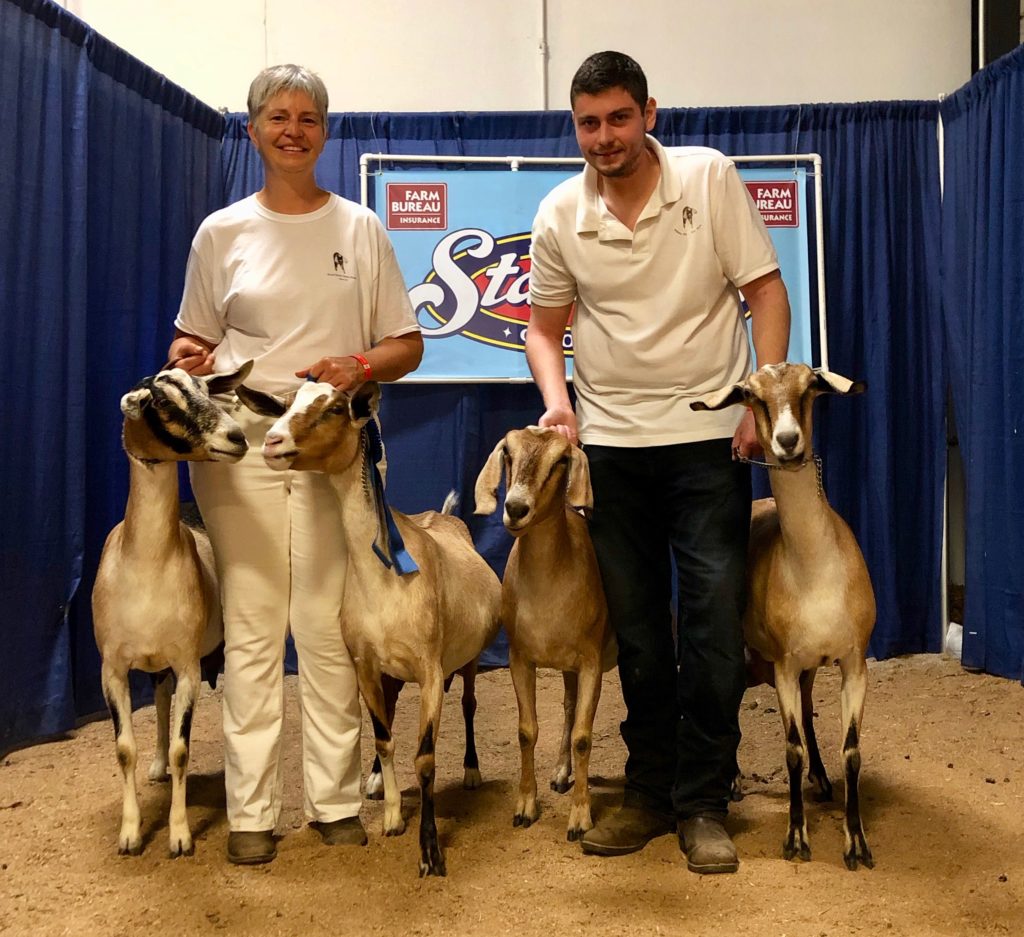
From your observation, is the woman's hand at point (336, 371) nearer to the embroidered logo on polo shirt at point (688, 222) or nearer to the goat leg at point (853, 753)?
the embroidered logo on polo shirt at point (688, 222)

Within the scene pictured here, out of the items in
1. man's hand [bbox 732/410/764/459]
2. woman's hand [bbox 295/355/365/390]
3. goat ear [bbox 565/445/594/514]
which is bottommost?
goat ear [bbox 565/445/594/514]

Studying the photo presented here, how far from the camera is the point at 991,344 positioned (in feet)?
18.4

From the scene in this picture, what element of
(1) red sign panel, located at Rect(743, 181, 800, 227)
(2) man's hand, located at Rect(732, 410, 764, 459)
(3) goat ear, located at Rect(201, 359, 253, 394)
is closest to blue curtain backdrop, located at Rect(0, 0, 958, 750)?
(1) red sign panel, located at Rect(743, 181, 800, 227)

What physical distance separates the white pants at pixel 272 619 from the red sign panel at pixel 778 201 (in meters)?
3.82

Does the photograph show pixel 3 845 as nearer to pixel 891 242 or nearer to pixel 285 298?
pixel 285 298

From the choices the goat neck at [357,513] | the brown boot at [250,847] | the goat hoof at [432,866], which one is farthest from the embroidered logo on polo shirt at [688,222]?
the brown boot at [250,847]

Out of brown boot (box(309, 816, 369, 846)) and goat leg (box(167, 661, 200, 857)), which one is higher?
Answer: goat leg (box(167, 661, 200, 857))

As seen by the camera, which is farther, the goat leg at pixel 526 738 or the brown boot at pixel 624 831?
the goat leg at pixel 526 738

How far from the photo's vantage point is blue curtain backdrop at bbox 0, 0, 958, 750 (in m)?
4.63

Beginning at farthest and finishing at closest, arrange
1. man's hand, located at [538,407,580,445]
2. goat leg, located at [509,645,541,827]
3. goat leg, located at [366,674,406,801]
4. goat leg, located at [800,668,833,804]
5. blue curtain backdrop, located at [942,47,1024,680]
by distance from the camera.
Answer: blue curtain backdrop, located at [942,47,1024,680], goat leg, located at [366,674,406,801], goat leg, located at [800,668,833,804], goat leg, located at [509,645,541,827], man's hand, located at [538,407,580,445]

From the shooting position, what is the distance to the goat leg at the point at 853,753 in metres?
3.13

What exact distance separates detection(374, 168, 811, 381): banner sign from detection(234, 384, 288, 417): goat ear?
2956mm

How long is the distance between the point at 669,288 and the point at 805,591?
39.4 inches

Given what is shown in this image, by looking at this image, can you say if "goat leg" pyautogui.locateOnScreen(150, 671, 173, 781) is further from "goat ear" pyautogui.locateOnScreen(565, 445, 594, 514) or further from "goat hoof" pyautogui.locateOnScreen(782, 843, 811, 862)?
"goat hoof" pyautogui.locateOnScreen(782, 843, 811, 862)
